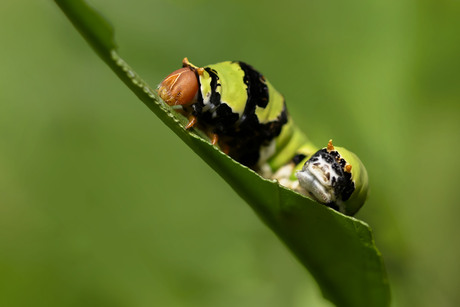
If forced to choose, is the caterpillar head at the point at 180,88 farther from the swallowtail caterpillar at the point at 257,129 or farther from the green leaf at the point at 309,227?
the green leaf at the point at 309,227

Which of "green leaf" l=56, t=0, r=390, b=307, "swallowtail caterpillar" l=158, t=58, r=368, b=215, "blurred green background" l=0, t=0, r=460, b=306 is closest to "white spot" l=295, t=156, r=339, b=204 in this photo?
"swallowtail caterpillar" l=158, t=58, r=368, b=215

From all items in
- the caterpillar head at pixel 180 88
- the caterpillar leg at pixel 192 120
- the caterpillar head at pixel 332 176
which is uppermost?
the caterpillar head at pixel 180 88

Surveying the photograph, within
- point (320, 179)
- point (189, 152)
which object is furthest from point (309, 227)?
point (189, 152)

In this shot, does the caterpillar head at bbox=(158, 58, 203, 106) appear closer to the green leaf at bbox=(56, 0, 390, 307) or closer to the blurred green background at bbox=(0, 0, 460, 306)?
the green leaf at bbox=(56, 0, 390, 307)

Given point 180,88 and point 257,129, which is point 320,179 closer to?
point 257,129

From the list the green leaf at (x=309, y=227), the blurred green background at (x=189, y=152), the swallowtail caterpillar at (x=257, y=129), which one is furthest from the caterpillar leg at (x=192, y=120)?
the blurred green background at (x=189, y=152)

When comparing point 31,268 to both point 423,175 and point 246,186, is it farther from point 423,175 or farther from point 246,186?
point 423,175

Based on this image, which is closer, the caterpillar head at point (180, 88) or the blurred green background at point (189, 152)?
the caterpillar head at point (180, 88)

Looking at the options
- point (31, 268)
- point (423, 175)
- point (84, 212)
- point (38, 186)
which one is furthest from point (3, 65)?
point (423, 175)
